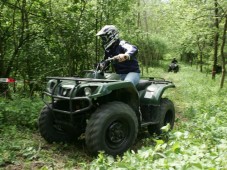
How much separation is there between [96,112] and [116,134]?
1.73 feet

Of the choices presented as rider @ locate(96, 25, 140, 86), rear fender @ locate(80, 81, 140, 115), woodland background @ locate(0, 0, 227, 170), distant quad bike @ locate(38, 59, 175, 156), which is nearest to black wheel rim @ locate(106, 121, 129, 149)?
distant quad bike @ locate(38, 59, 175, 156)

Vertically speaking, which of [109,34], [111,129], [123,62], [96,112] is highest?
[109,34]

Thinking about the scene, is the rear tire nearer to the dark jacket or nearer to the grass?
the grass

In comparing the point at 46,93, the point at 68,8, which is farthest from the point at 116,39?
the point at 68,8

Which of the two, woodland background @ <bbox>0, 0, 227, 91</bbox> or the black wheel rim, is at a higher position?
woodland background @ <bbox>0, 0, 227, 91</bbox>

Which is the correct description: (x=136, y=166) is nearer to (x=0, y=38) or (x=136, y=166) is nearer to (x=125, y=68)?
(x=125, y=68)

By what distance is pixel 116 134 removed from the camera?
4.95 metres

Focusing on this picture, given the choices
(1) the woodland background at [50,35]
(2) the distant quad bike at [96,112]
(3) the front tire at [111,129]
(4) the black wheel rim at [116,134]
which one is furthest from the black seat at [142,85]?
(1) the woodland background at [50,35]

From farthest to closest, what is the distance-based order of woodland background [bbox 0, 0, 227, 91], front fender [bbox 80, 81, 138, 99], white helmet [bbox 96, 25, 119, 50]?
woodland background [bbox 0, 0, 227, 91] < white helmet [bbox 96, 25, 119, 50] < front fender [bbox 80, 81, 138, 99]

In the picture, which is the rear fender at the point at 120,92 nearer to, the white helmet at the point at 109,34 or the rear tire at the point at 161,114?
the rear tire at the point at 161,114

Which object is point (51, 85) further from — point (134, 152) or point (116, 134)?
point (134, 152)

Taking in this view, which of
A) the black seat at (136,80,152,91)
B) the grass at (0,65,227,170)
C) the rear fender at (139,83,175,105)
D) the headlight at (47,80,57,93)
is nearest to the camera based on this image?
the grass at (0,65,227,170)

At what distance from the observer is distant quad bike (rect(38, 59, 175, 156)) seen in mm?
4621

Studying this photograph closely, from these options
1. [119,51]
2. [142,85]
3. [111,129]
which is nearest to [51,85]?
[111,129]
